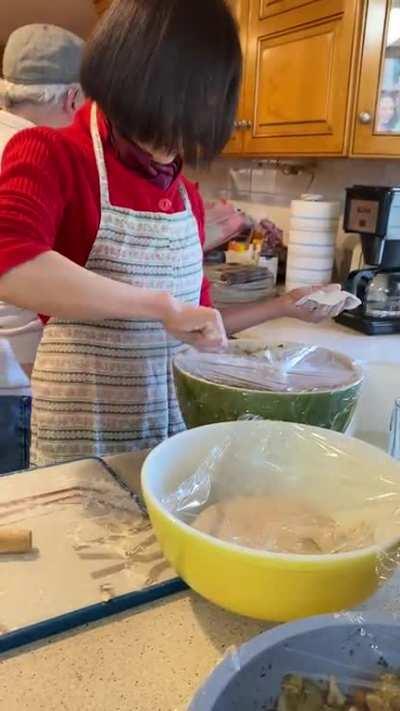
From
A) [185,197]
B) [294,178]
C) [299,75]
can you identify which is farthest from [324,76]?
[185,197]

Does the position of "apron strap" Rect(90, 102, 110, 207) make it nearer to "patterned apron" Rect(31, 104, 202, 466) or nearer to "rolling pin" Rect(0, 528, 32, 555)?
"patterned apron" Rect(31, 104, 202, 466)

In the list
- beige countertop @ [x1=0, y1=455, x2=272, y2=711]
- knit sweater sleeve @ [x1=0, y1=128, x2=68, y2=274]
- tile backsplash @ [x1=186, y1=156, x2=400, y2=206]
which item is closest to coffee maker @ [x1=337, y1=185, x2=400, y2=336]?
tile backsplash @ [x1=186, y1=156, x2=400, y2=206]

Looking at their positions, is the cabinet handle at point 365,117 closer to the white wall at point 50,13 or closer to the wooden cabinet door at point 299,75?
the wooden cabinet door at point 299,75

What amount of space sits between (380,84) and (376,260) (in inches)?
18.3

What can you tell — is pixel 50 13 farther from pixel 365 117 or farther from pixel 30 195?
pixel 30 195

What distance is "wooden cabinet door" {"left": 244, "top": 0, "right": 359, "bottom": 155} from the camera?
173 cm

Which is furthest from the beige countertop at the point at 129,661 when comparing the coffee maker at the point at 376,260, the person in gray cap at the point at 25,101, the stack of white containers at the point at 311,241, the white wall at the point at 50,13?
the white wall at the point at 50,13

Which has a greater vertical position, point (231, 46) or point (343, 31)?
point (343, 31)

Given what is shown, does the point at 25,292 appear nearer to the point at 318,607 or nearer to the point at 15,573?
the point at 15,573

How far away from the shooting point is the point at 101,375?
999mm

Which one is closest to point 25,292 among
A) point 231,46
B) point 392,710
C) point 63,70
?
point 231,46

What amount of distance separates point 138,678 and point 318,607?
14cm

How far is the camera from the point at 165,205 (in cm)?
100

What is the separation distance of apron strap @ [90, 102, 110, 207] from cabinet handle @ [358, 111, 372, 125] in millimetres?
1005
